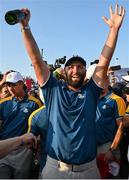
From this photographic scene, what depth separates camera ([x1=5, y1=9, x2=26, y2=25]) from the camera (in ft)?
10.0

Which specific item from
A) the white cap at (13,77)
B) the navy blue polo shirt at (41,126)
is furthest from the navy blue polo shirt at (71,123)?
the white cap at (13,77)

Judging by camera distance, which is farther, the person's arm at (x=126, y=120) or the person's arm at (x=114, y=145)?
the person's arm at (x=126, y=120)

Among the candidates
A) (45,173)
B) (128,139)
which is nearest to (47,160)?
(45,173)

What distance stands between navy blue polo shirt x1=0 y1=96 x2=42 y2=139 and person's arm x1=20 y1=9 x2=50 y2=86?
1329 millimetres

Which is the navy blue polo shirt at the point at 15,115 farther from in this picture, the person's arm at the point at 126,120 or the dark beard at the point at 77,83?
the dark beard at the point at 77,83

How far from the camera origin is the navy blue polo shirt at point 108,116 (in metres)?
4.18

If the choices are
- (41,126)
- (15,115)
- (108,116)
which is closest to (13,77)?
(15,115)

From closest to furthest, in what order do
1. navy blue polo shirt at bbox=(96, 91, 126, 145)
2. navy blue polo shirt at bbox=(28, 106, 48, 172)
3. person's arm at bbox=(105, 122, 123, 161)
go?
navy blue polo shirt at bbox=(28, 106, 48, 172) → person's arm at bbox=(105, 122, 123, 161) → navy blue polo shirt at bbox=(96, 91, 126, 145)

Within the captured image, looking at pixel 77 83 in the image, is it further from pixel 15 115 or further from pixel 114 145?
pixel 15 115

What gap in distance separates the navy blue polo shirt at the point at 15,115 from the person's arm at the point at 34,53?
1329 mm

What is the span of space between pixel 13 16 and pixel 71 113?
43.5 inches

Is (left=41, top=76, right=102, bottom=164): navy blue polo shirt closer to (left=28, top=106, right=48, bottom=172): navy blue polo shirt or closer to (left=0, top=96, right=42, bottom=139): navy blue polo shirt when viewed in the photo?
(left=28, top=106, right=48, bottom=172): navy blue polo shirt

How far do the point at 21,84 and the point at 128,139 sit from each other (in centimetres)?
191

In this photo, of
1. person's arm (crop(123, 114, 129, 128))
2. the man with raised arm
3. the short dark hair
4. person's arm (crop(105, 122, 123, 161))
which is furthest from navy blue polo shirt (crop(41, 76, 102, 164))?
person's arm (crop(123, 114, 129, 128))
